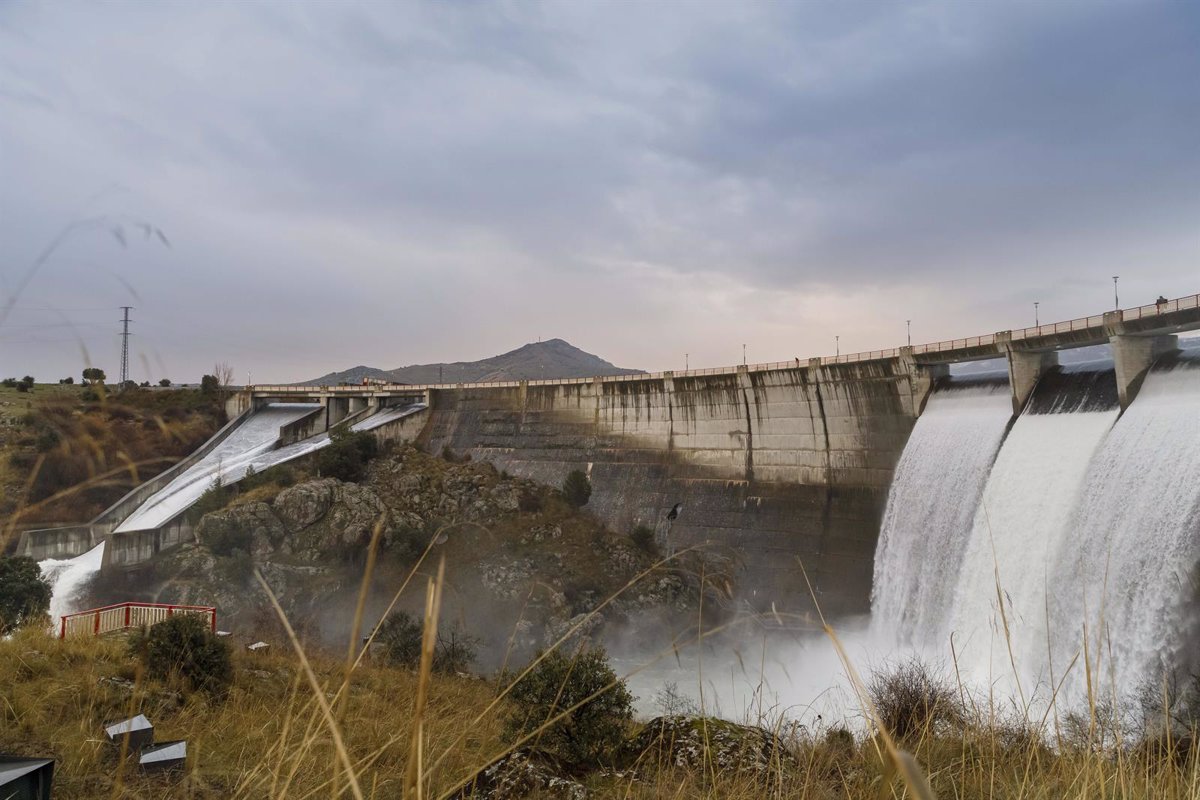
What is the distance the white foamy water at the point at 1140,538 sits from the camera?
1169 centimetres

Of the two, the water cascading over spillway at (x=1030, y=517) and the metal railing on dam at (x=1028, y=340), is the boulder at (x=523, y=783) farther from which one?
the metal railing on dam at (x=1028, y=340)

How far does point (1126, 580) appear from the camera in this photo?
12.6 metres

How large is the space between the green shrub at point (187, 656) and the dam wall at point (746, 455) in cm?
1868

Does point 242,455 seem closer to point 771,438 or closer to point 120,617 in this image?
point 771,438

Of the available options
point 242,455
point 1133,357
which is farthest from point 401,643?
point 242,455

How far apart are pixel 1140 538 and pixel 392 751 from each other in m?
13.6

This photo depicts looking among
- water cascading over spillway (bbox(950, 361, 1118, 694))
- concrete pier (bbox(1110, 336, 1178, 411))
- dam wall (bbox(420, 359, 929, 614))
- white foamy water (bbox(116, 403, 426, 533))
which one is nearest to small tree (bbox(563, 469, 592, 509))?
dam wall (bbox(420, 359, 929, 614))

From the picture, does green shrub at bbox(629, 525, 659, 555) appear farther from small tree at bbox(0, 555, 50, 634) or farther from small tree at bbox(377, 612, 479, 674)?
small tree at bbox(0, 555, 50, 634)

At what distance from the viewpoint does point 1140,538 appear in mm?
12492

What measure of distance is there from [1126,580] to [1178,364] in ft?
18.1

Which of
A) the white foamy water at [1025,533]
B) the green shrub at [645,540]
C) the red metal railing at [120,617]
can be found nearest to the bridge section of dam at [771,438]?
the green shrub at [645,540]

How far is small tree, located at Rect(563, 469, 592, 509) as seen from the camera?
2994 cm

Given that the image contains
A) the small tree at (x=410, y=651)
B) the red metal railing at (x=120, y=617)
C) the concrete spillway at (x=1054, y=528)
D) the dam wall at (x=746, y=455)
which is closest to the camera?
the red metal railing at (x=120, y=617)

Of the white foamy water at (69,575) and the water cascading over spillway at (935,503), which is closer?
the water cascading over spillway at (935,503)
